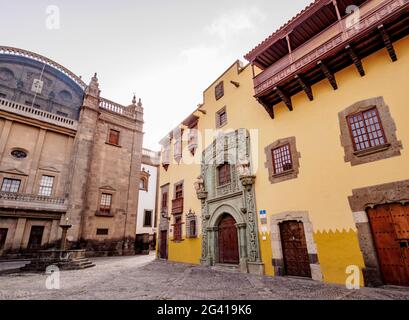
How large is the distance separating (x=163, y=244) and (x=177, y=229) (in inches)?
101

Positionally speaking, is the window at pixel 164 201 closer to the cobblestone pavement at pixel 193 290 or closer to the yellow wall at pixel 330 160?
the yellow wall at pixel 330 160

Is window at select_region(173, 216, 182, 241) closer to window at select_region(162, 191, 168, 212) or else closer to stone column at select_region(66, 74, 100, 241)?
window at select_region(162, 191, 168, 212)

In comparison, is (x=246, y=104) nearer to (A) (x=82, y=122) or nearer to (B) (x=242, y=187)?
(B) (x=242, y=187)

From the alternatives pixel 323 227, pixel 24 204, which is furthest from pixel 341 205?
pixel 24 204

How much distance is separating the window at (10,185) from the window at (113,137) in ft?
27.9

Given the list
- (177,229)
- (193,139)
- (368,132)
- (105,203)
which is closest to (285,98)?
(368,132)

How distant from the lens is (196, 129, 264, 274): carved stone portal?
10.8 m

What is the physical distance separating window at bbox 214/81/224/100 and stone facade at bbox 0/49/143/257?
13054mm

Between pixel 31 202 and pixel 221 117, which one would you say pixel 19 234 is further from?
pixel 221 117

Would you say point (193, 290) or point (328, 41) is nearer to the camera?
point (193, 290)

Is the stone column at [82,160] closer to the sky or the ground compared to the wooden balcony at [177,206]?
closer to the sky

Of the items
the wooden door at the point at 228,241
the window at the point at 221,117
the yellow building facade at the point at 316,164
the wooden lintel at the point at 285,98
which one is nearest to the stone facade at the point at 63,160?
the yellow building facade at the point at 316,164

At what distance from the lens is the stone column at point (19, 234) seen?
16.1 meters

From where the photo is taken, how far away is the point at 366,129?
784 cm
